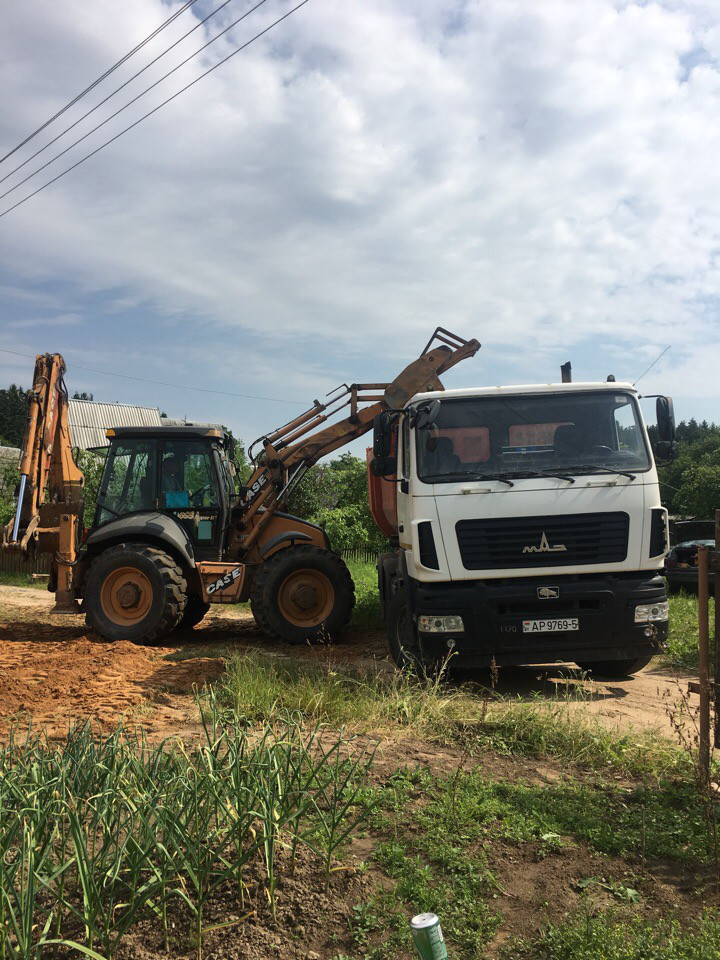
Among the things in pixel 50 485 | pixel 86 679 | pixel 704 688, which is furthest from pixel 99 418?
pixel 704 688

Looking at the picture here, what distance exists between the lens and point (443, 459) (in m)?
7.04

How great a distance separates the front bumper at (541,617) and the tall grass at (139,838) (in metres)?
3.07

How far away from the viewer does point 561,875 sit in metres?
3.41

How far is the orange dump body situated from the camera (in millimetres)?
9070

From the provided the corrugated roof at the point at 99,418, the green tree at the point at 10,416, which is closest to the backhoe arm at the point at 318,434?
the corrugated roof at the point at 99,418

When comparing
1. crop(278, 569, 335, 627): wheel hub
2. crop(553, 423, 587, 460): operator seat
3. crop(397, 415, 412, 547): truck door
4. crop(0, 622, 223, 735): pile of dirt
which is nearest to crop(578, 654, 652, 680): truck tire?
crop(553, 423, 587, 460): operator seat

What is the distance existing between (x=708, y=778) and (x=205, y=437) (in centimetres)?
758

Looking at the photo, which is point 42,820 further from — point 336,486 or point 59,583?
point 336,486

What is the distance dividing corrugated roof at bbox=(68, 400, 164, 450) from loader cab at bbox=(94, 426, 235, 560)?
116ft

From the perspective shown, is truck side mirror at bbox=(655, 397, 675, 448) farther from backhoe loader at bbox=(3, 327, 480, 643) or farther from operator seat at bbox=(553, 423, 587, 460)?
backhoe loader at bbox=(3, 327, 480, 643)

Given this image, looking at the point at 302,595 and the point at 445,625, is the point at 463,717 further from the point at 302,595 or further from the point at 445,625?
the point at 302,595

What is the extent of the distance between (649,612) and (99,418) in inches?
1765

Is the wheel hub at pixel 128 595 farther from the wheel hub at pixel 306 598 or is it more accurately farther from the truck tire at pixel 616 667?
the truck tire at pixel 616 667

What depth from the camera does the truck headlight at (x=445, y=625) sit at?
22.0 feet
